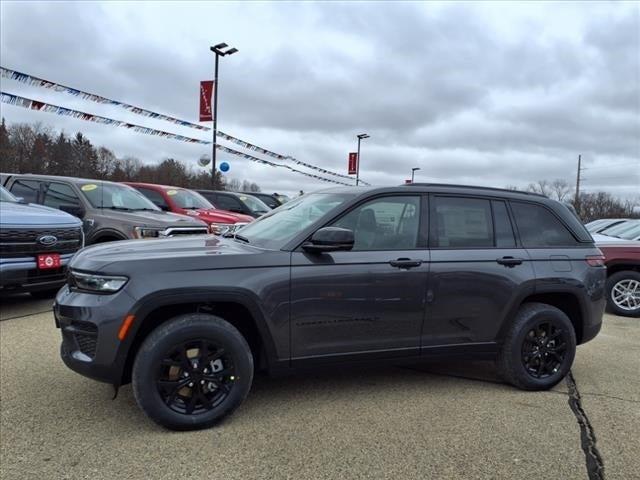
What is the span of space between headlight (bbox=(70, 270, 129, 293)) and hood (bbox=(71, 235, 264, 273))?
0.15 ft

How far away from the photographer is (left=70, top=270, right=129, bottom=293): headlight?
10.2 ft

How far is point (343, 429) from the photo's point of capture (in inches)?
131

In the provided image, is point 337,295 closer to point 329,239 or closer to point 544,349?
point 329,239

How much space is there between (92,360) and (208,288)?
84cm

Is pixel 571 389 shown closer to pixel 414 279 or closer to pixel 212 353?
pixel 414 279

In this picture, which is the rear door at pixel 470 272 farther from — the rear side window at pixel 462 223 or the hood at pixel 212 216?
the hood at pixel 212 216

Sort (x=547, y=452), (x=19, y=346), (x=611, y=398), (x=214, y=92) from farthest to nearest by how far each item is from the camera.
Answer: (x=214, y=92)
(x=19, y=346)
(x=611, y=398)
(x=547, y=452)

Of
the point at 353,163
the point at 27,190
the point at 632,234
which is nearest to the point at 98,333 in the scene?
the point at 27,190

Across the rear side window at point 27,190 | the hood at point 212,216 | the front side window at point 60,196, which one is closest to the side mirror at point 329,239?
the front side window at point 60,196

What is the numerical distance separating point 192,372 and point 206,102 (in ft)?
51.8

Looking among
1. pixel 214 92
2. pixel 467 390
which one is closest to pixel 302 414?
pixel 467 390

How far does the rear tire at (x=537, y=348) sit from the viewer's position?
13.2 feet

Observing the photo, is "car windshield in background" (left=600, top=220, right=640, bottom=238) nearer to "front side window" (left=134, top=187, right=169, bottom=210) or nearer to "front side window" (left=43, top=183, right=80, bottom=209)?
"front side window" (left=134, top=187, right=169, bottom=210)

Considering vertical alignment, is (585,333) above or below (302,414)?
above
